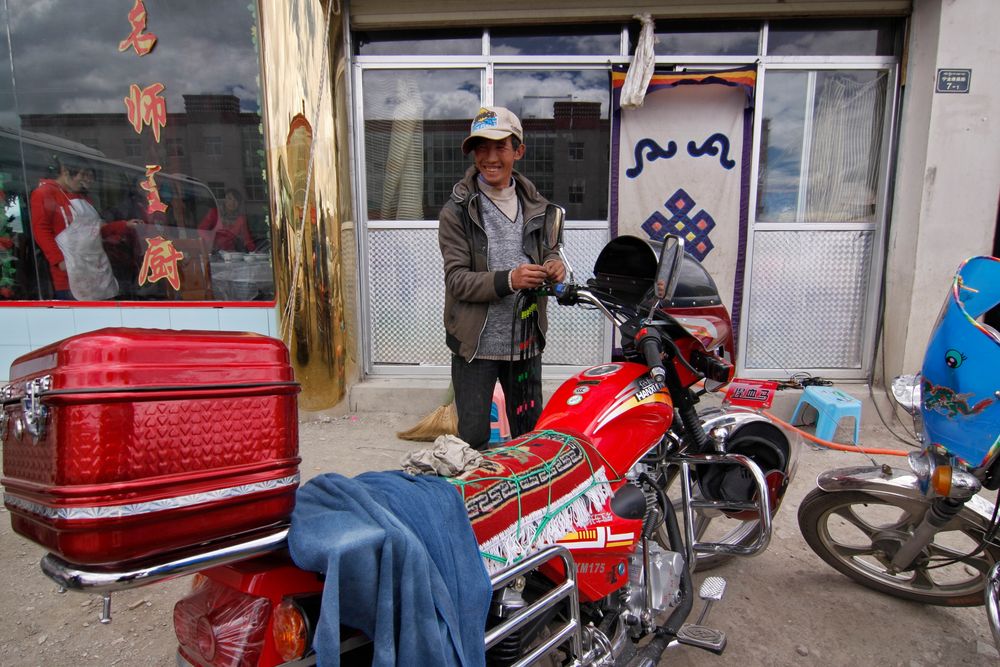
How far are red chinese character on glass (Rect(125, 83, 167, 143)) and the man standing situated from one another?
346 cm

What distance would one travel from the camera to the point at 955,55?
4.01 metres

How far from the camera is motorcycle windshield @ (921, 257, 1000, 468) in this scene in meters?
1.75

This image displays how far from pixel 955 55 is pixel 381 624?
16.9 ft

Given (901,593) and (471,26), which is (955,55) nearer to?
(471,26)

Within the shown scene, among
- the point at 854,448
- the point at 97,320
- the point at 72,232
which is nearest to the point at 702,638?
the point at 854,448

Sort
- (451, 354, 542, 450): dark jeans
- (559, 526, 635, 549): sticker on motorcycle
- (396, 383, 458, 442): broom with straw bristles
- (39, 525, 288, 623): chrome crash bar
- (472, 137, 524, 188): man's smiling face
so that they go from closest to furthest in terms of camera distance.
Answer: (39, 525, 288, 623): chrome crash bar
(559, 526, 635, 549): sticker on motorcycle
(472, 137, 524, 188): man's smiling face
(451, 354, 542, 450): dark jeans
(396, 383, 458, 442): broom with straw bristles

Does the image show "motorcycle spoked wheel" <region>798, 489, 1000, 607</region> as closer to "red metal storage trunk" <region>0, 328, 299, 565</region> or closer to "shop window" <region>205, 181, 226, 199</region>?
"red metal storage trunk" <region>0, 328, 299, 565</region>

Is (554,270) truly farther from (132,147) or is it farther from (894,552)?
(132,147)

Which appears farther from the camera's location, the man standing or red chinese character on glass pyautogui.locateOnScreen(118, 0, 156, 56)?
red chinese character on glass pyautogui.locateOnScreen(118, 0, 156, 56)

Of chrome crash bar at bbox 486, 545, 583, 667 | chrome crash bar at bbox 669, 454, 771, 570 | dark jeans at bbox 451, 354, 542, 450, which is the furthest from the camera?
dark jeans at bbox 451, 354, 542, 450

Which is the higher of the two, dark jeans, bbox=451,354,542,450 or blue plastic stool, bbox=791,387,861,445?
dark jeans, bbox=451,354,542,450

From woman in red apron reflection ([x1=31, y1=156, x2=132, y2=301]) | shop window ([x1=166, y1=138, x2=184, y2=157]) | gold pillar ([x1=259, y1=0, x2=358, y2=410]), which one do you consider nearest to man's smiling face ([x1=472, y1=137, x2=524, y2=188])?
gold pillar ([x1=259, y1=0, x2=358, y2=410])

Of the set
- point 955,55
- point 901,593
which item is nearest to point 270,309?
point 901,593

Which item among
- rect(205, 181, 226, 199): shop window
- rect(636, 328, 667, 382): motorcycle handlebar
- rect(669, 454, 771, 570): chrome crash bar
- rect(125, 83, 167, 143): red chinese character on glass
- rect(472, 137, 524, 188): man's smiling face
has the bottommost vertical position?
rect(669, 454, 771, 570): chrome crash bar
